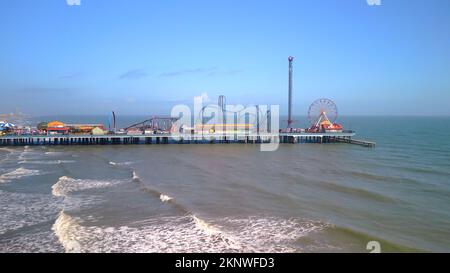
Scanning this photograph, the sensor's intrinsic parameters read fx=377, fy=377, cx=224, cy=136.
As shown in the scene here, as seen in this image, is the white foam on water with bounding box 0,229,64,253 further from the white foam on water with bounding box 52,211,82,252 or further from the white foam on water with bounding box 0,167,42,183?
the white foam on water with bounding box 0,167,42,183

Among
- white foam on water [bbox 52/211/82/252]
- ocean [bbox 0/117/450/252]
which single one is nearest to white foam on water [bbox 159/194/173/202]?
ocean [bbox 0/117/450/252]

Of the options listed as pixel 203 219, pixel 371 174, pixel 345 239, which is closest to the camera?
pixel 345 239

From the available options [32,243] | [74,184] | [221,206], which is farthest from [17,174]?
[221,206]

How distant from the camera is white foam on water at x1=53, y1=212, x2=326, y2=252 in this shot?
14297mm

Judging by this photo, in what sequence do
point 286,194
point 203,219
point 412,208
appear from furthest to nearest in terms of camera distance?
point 286,194, point 412,208, point 203,219

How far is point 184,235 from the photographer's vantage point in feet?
51.4

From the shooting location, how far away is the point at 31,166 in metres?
34.2

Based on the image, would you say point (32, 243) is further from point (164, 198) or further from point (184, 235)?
point (164, 198)

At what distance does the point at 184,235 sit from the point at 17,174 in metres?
20.3

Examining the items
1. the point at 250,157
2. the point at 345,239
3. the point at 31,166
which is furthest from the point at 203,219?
the point at 250,157

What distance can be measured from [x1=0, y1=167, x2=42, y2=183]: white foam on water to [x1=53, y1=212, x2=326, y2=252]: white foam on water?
41.0ft
